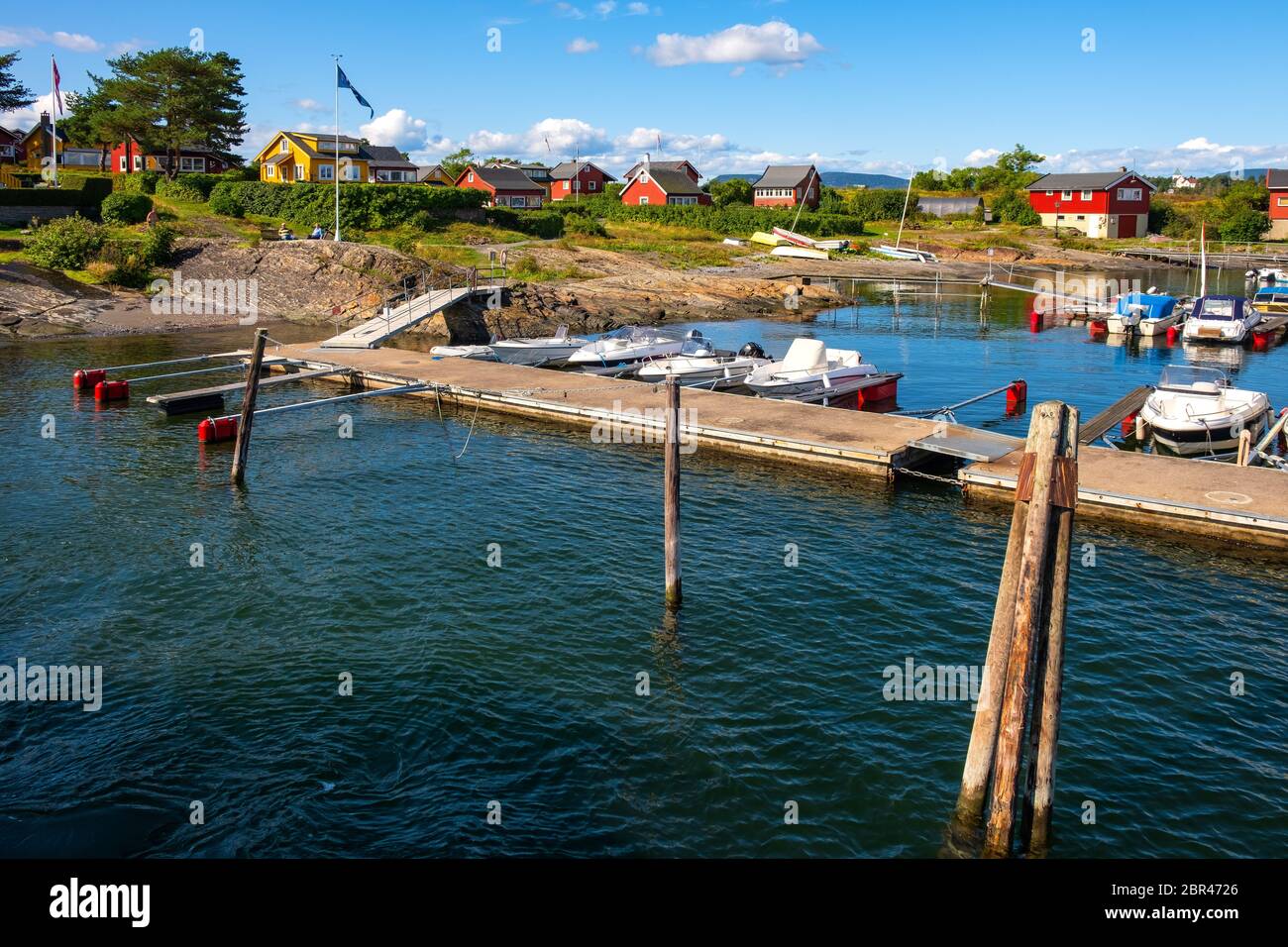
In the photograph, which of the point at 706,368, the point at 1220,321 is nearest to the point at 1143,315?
the point at 1220,321

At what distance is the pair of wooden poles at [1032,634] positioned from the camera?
10273 mm

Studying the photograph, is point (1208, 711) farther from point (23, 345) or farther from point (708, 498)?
point (23, 345)

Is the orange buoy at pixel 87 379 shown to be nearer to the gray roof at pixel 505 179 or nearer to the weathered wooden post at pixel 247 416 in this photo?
the weathered wooden post at pixel 247 416

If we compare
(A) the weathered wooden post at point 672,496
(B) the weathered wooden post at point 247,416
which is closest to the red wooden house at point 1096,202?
(B) the weathered wooden post at point 247,416

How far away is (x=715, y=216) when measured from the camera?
330ft

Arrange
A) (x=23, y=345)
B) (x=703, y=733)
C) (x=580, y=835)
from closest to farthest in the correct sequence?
(x=580, y=835) → (x=703, y=733) → (x=23, y=345)

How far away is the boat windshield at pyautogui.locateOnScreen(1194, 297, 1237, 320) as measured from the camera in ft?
171

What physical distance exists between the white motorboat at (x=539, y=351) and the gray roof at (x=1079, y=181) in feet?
295

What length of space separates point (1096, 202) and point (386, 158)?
7624 centimetres

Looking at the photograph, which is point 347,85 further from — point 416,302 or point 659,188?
point 659,188

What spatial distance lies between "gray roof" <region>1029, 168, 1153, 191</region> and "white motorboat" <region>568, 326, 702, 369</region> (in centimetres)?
8902

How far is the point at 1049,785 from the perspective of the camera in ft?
36.4
